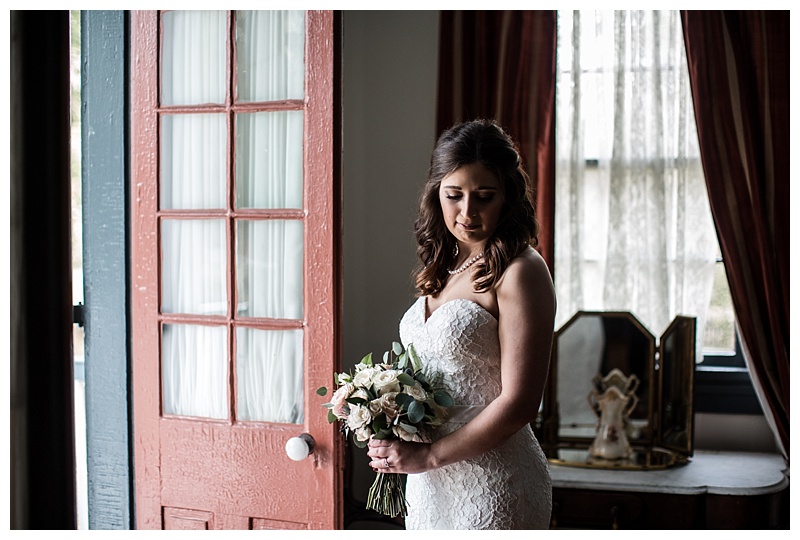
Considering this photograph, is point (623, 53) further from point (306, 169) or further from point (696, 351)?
point (306, 169)

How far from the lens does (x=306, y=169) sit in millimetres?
2320

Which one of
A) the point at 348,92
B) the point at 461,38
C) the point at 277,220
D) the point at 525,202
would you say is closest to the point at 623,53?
the point at 461,38

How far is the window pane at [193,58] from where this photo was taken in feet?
8.00

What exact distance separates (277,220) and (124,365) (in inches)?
29.8

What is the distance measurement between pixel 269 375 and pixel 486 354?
2.73 ft

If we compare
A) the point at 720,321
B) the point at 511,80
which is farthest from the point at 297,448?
the point at 720,321

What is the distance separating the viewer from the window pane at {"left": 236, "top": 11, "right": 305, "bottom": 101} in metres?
2.36

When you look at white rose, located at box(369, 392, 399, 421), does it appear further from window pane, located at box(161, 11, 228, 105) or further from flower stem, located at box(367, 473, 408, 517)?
window pane, located at box(161, 11, 228, 105)

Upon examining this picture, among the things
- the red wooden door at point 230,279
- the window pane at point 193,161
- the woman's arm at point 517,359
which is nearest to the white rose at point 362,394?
the woman's arm at point 517,359

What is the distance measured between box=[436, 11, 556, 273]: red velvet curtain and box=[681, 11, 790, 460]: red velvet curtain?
0.61m

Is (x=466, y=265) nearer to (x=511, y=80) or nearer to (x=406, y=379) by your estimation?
(x=406, y=379)

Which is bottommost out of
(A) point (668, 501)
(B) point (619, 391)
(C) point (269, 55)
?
(A) point (668, 501)

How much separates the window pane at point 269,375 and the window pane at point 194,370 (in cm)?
7

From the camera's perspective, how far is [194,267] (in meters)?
2.48
